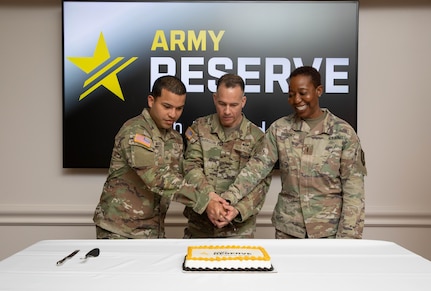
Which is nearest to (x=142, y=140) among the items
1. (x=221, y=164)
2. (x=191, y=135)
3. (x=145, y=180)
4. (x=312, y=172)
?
(x=145, y=180)

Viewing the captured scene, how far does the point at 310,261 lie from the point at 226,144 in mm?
1079

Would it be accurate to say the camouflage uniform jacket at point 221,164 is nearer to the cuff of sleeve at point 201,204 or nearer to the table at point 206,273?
the cuff of sleeve at point 201,204

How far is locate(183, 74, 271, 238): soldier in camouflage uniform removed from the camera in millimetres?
2266

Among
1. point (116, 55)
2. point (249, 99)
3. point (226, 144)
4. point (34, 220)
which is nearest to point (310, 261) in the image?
point (226, 144)

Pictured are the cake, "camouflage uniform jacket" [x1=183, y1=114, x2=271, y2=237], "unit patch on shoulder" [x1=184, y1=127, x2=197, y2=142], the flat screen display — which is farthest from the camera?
the flat screen display

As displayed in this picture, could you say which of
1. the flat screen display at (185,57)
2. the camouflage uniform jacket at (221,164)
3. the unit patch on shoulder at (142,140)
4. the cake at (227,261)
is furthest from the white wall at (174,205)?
the cake at (227,261)

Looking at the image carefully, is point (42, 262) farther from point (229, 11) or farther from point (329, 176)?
point (229, 11)

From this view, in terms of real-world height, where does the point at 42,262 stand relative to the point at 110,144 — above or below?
below

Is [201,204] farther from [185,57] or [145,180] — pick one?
[185,57]

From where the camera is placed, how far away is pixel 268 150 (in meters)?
2.24

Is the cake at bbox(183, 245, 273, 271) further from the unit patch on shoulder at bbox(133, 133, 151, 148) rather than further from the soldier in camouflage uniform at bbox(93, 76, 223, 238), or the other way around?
the unit patch on shoulder at bbox(133, 133, 151, 148)

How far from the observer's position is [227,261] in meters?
1.27

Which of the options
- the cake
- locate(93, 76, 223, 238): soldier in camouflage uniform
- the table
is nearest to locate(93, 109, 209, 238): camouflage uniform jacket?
locate(93, 76, 223, 238): soldier in camouflage uniform

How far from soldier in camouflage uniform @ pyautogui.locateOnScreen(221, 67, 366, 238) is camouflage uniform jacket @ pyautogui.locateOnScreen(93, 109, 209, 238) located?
0.29m
